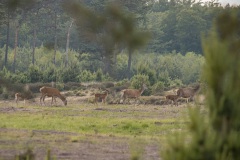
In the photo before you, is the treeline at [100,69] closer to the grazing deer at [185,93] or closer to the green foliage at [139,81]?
the green foliage at [139,81]

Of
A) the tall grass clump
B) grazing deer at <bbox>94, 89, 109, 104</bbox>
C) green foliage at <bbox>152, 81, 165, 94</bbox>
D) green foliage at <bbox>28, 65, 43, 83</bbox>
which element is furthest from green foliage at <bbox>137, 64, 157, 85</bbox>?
the tall grass clump

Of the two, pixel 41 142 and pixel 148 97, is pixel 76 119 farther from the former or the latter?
pixel 148 97

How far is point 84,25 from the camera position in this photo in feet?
36.1

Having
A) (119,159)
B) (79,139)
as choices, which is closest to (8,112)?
(79,139)

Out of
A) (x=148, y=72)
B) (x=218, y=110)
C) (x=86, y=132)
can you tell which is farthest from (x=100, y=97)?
(x=218, y=110)

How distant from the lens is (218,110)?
721cm

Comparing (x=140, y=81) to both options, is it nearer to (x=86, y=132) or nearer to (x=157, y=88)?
(x=157, y=88)

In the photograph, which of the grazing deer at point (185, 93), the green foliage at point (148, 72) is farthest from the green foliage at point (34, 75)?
the grazing deer at point (185, 93)

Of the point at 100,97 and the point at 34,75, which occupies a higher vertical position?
the point at 34,75

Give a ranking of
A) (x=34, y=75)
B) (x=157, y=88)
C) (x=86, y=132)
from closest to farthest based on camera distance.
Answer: (x=86, y=132) → (x=157, y=88) → (x=34, y=75)

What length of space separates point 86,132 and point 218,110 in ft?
50.1

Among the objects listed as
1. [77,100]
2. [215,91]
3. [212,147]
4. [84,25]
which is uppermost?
[84,25]

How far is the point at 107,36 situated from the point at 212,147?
3.95 m

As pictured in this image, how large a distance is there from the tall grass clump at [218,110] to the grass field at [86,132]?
182 inches
